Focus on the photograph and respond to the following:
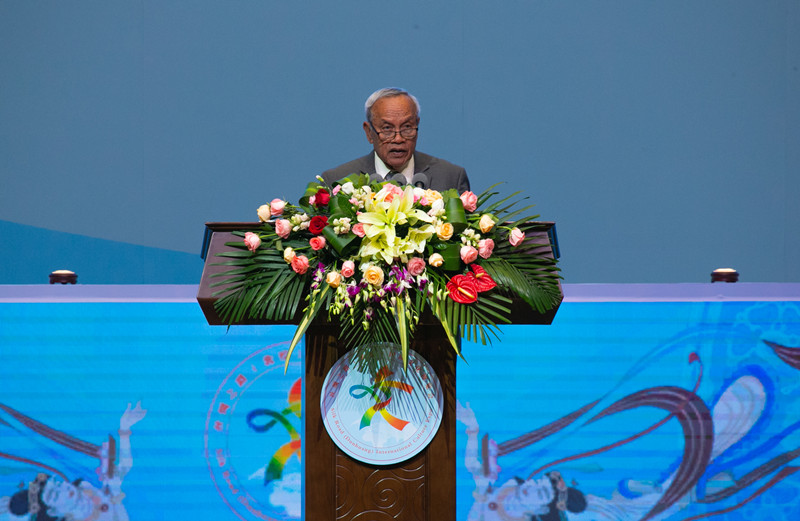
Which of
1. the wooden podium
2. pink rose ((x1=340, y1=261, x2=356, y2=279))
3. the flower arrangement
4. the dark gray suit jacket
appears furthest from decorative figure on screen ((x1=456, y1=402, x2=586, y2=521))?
pink rose ((x1=340, y1=261, x2=356, y2=279))

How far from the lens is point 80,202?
4246 millimetres

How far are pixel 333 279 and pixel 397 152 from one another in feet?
2.35

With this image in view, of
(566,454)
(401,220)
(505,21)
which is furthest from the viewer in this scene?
(505,21)

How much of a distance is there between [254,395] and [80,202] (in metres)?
2.20

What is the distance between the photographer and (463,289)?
153 cm

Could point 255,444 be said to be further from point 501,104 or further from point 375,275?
point 501,104

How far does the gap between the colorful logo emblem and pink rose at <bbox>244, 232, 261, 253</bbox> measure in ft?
3.42

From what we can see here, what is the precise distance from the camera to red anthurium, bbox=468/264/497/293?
1542 millimetres

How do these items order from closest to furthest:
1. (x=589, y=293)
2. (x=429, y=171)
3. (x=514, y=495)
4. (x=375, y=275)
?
(x=375, y=275)
(x=429, y=171)
(x=514, y=495)
(x=589, y=293)

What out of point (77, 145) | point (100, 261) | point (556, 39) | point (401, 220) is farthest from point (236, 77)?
point (401, 220)

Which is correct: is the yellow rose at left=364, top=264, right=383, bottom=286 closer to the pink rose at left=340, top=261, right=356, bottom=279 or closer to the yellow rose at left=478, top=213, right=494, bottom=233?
the pink rose at left=340, top=261, right=356, bottom=279

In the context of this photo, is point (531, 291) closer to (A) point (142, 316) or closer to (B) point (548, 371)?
(B) point (548, 371)

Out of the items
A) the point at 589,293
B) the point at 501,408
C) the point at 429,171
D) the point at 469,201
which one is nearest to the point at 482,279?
the point at 469,201

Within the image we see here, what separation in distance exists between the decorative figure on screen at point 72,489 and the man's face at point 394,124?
4.08ft
